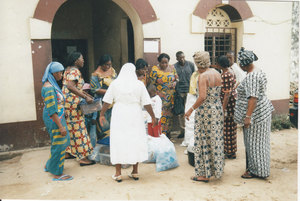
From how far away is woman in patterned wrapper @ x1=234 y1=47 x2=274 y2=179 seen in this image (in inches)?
154

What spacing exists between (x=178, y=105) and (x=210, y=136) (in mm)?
2082

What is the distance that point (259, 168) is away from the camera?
4.11 metres

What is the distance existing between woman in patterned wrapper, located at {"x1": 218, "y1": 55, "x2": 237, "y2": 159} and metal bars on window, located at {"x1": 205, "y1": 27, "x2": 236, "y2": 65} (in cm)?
237

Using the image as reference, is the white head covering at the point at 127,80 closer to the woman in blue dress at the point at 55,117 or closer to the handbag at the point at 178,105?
the woman in blue dress at the point at 55,117

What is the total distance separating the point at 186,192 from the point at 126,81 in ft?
5.66

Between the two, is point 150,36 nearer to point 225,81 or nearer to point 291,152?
point 225,81

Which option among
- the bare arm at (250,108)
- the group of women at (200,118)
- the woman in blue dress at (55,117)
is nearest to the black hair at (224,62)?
the group of women at (200,118)

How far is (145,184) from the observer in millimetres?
4078

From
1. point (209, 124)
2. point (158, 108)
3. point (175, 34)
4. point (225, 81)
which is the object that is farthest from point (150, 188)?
point (175, 34)

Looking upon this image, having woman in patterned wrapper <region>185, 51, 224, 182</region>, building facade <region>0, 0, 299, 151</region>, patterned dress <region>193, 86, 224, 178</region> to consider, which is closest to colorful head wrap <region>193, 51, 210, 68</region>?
woman in patterned wrapper <region>185, 51, 224, 182</region>

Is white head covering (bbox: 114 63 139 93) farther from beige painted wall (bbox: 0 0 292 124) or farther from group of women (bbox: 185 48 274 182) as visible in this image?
beige painted wall (bbox: 0 0 292 124)

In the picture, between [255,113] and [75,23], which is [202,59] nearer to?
[255,113]

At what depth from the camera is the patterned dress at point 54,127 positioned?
12.9 feet

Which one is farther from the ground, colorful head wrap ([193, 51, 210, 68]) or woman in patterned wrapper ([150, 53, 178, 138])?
colorful head wrap ([193, 51, 210, 68])
